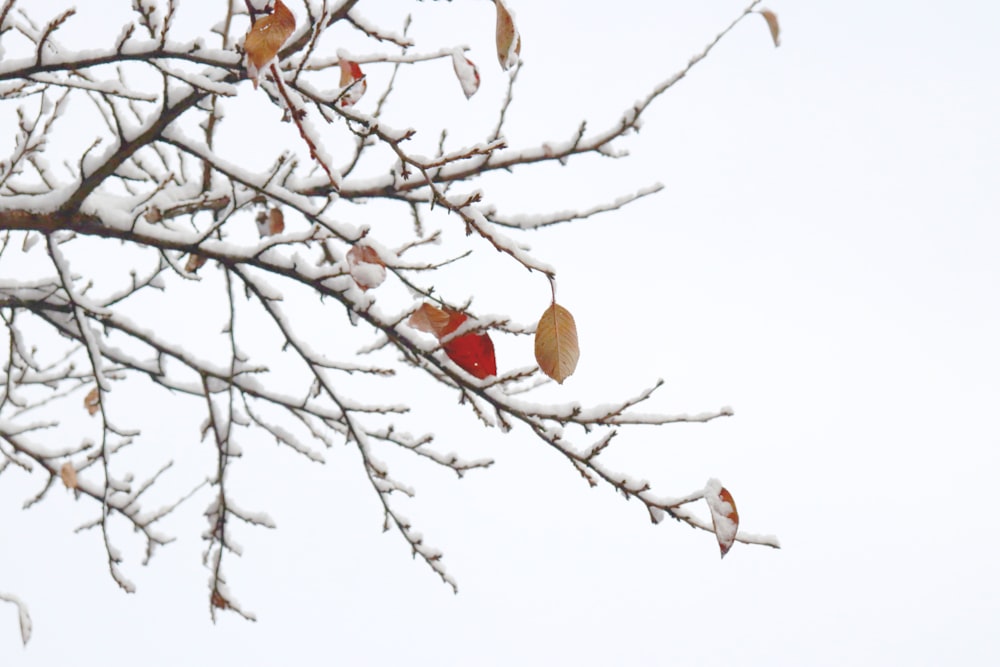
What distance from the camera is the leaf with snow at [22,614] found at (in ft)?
11.8

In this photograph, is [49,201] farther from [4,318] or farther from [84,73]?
[4,318]

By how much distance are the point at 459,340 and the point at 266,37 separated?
888 millimetres

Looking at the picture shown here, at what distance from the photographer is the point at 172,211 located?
3.15 meters

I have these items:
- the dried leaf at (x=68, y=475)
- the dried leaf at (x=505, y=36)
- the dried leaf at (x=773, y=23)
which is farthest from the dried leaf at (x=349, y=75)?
the dried leaf at (x=68, y=475)

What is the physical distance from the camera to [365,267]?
1.90 m

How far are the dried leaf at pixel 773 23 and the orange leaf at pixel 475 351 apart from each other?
1.00 metres

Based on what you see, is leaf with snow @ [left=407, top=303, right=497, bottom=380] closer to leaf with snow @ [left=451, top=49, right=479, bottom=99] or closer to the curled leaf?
the curled leaf

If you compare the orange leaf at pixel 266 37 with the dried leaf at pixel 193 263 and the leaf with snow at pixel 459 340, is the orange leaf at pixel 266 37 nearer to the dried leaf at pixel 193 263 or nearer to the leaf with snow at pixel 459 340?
the leaf with snow at pixel 459 340

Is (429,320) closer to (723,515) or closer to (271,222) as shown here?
(723,515)

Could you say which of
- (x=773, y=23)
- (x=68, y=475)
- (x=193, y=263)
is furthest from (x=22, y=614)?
(x=773, y=23)

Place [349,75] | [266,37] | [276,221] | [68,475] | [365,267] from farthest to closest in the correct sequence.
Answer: [68,475] → [276,221] → [349,75] → [365,267] → [266,37]

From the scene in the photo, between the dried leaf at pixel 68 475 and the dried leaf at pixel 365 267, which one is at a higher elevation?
the dried leaf at pixel 68 475

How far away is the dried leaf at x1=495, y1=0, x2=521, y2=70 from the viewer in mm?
1506

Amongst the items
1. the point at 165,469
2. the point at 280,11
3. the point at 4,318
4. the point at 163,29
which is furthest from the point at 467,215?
the point at 165,469
